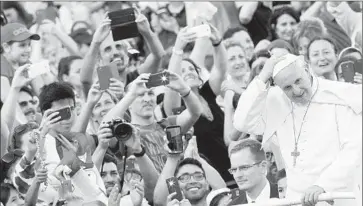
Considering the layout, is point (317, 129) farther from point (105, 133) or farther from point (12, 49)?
point (12, 49)

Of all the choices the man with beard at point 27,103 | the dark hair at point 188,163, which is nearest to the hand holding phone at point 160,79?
the dark hair at point 188,163

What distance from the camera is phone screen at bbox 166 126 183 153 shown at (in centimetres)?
1053

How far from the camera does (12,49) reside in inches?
507

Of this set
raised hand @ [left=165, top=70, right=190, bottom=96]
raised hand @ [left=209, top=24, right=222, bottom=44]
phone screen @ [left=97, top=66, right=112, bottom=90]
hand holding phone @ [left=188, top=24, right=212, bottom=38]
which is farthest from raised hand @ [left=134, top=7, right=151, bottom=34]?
raised hand @ [left=165, top=70, right=190, bottom=96]

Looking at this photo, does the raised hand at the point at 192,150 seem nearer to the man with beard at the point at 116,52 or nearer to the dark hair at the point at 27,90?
the man with beard at the point at 116,52

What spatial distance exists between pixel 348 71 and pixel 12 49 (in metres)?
3.51

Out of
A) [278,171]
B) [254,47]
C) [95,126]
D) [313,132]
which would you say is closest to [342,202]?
[313,132]

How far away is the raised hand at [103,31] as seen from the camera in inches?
463

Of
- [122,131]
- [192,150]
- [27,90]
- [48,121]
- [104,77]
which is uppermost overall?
[27,90]

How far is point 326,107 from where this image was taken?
964 cm

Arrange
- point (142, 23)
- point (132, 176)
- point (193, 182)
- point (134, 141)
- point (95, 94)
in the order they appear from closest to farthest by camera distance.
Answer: point (134, 141)
point (132, 176)
point (193, 182)
point (95, 94)
point (142, 23)

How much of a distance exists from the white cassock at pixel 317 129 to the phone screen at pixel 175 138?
0.74 metres

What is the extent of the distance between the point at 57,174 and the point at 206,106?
2.36 meters

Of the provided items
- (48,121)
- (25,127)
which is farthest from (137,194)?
(25,127)
